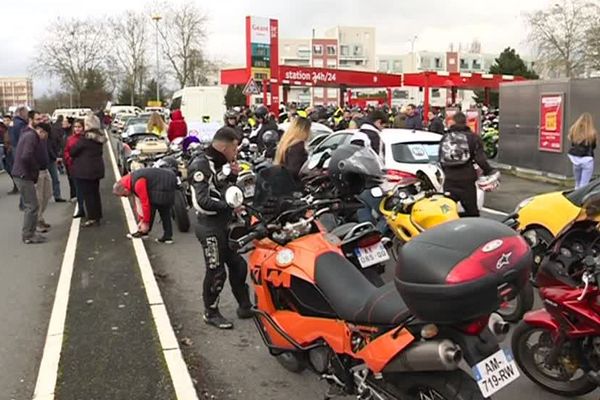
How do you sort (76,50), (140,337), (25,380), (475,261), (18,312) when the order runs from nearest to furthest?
(475,261) < (25,380) < (140,337) < (18,312) < (76,50)

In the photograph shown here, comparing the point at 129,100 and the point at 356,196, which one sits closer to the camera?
the point at 356,196

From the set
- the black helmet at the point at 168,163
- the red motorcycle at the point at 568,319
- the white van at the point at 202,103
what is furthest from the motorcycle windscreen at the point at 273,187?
the white van at the point at 202,103

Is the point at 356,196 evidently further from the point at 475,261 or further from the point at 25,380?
the point at 25,380

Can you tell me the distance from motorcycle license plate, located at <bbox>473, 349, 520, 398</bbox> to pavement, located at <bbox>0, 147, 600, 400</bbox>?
1.54 metres

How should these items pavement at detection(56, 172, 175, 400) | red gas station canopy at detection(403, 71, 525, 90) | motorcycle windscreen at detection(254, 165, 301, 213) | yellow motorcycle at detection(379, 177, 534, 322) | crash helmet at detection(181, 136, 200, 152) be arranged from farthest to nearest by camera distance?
1. red gas station canopy at detection(403, 71, 525, 90)
2. crash helmet at detection(181, 136, 200, 152)
3. yellow motorcycle at detection(379, 177, 534, 322)
4. motorcycle windscreen at detection(254, 165, 301, 213)
5. pavement at detection(56, 172, 175, 400)

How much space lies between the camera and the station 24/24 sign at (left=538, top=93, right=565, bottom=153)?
49.3ft

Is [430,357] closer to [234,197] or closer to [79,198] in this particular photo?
[234,197]

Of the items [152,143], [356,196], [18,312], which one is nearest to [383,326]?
[356,196]

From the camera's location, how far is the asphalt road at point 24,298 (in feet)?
15.8

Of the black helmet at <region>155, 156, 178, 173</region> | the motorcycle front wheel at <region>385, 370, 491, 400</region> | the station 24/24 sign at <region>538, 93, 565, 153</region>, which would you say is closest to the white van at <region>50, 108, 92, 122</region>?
the black helmet at <region>155, 156, 178, 173</region>

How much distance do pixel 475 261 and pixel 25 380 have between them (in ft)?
11.4

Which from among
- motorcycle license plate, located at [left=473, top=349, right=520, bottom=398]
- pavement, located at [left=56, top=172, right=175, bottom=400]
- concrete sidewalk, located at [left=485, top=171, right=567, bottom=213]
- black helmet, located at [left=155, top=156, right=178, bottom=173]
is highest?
black helmet, located at [left=155, top=156, right=178, bottom=173]

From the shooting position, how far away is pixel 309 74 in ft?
108

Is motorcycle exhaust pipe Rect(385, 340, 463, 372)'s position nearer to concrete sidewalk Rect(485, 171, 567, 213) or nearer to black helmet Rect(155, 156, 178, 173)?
black helmet Rect(155, 156, 178, 173)
